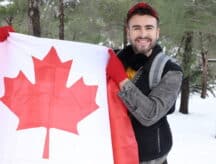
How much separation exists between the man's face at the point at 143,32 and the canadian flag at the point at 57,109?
0.21m

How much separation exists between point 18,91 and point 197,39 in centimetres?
1211

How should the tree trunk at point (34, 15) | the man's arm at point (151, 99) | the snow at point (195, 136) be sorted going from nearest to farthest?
the man's arm at point (151, 99) → the snow at point (195, 136) → the tree trunk at point (34, 15)

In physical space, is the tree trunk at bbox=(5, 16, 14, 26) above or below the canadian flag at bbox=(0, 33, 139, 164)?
below

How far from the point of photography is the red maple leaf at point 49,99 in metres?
2.51

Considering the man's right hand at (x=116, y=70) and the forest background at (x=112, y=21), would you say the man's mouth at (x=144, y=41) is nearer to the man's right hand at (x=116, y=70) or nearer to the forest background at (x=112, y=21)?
the man's right hand at (x=116, y=70)

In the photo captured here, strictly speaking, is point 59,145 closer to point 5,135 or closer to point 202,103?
point 5,135

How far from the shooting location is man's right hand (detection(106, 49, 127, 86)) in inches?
94.5

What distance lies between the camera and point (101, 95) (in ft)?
8.44

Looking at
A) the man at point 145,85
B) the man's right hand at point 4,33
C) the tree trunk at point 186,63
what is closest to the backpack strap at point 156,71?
the man at point 145,85

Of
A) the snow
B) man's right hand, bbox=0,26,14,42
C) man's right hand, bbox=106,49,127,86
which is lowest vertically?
the snow

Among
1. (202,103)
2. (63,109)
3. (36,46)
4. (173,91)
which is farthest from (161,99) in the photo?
(202,103)

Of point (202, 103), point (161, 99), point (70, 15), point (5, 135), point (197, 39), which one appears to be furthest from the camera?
point (202, 103)

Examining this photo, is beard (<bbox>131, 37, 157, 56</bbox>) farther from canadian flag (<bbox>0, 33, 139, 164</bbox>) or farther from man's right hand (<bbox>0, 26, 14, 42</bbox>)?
man's right hand (<bbox>0, 26, 14, 42</bbox>)

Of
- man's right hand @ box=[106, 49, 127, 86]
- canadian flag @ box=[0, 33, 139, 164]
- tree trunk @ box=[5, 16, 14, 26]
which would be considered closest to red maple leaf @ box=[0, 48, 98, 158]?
canadian flag @ box=[0, 33, 139, 164]
